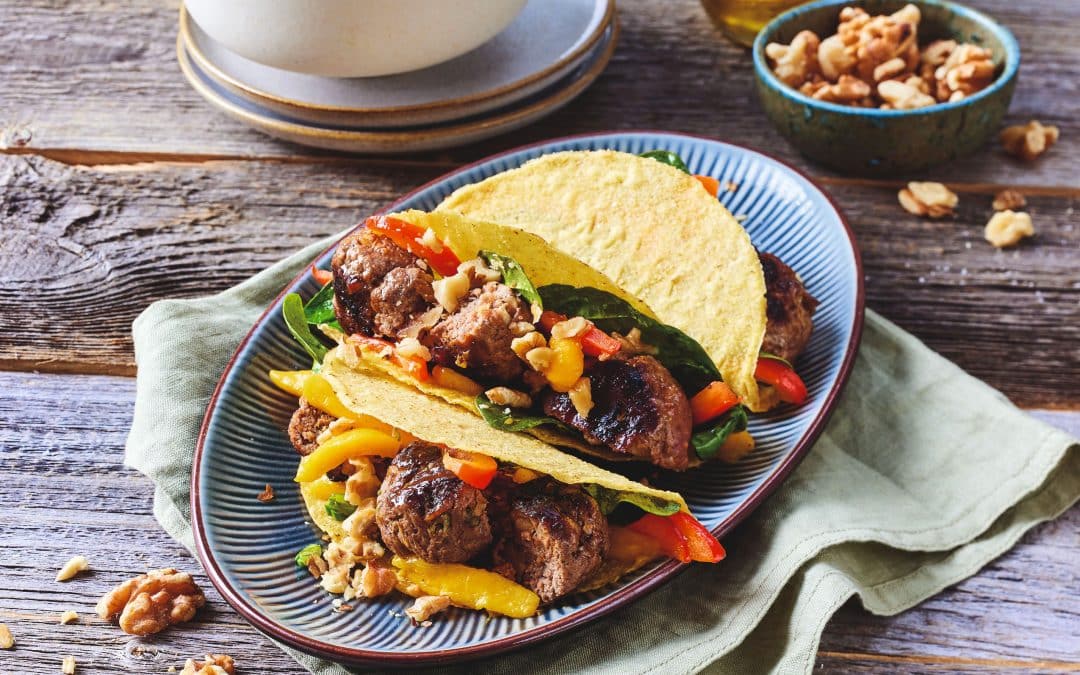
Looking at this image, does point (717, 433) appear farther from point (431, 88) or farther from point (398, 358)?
point (431, 88)

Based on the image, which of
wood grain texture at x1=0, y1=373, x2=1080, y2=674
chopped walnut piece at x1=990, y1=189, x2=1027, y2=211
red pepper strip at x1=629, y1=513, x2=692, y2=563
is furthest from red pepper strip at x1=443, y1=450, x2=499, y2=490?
chopped walnut piece at x1=990, y1=189, x2=1027, y2=211

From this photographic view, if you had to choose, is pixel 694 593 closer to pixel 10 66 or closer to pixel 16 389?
pixel 16 389

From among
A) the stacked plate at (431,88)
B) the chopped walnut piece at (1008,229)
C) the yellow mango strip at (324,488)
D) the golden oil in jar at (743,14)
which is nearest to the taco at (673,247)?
the stacked plate at (431,88)

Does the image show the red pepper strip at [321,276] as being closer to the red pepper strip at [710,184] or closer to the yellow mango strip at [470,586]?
the yellow mango strip at [470,586]

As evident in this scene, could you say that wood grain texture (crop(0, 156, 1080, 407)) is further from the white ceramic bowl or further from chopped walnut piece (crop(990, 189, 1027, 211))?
the white ceramic bowl

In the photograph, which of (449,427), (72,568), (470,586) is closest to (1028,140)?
(449,427)

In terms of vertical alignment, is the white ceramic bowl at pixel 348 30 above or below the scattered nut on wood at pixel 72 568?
above

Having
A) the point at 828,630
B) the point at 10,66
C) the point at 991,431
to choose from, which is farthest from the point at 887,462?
the point at 10,66
